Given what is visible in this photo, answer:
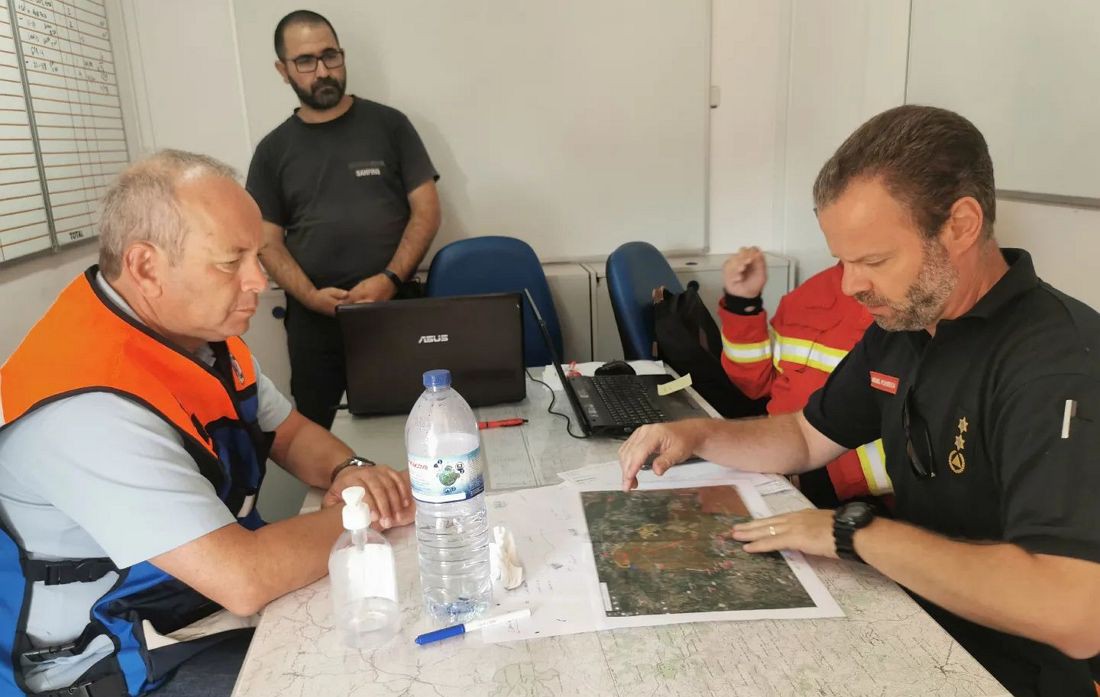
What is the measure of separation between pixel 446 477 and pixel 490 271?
1.98 m

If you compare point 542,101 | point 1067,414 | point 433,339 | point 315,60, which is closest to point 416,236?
point 315,60

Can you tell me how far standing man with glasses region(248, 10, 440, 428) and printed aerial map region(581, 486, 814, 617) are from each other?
1802mm

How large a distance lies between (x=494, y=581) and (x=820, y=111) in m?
2.57

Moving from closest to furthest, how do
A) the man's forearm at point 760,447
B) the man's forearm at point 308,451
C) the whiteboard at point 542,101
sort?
the man's forearm at point 760,447 < the man's forearm at point 308,451 < the whiteboard at point 542,101

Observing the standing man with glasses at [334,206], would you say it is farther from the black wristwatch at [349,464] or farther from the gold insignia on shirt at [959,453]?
the gold insignia on shirt at [959,453]

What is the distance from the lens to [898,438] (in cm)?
126

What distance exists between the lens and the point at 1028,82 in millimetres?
1843

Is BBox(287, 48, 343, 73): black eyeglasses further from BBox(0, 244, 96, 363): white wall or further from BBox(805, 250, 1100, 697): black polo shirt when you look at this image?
BBox(805, 250, 1100, 697): black polo shirt

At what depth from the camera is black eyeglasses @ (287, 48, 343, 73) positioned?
9.10 feet

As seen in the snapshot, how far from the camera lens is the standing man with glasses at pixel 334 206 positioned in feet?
9.47

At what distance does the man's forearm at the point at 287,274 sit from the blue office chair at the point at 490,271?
0.46 meters

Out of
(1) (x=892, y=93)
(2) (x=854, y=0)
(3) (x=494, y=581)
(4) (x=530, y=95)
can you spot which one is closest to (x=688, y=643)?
(3) (x=494, y=581)

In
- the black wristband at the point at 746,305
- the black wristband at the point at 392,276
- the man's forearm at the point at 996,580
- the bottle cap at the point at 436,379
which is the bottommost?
the man's forearm at the point at 996,580

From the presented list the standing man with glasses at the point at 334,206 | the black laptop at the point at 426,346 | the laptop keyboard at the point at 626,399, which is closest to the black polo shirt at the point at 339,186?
the standing man with glasses at the point at 334,206
